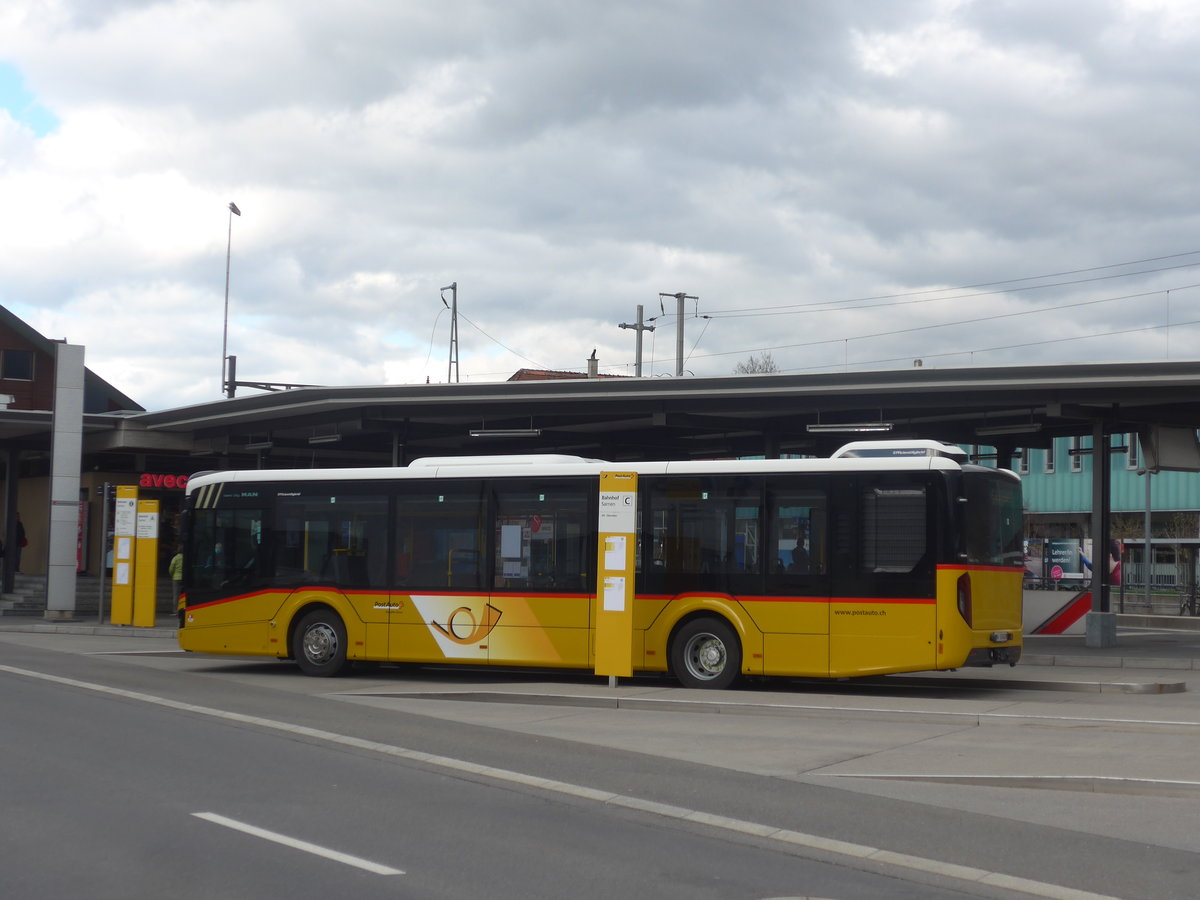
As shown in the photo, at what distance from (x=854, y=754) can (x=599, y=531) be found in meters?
5.62

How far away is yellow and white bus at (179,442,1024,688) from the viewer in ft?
51.0

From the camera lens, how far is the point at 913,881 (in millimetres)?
7000

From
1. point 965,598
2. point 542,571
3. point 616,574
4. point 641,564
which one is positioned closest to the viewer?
point 965,598

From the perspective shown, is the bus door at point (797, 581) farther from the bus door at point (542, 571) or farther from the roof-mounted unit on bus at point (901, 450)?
the bus door at point (542, 571)

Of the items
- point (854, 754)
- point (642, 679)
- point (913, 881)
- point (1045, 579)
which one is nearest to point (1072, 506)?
point (1045, 579)

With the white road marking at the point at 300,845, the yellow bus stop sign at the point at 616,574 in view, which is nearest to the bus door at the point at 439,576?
the yellow bus stop sign at the point at 616,574

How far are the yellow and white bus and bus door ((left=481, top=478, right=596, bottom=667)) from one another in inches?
1.0

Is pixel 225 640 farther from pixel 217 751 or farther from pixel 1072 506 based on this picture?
pixel 1072 506

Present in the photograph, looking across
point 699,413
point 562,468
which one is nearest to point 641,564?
point 562,468

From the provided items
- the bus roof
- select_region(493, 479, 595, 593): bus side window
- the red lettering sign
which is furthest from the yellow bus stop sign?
the red lettering sign

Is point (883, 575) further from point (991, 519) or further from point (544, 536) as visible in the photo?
point (544, 536)

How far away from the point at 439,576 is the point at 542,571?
4.83 ft

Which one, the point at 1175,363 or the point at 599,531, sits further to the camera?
the point at 1175,363

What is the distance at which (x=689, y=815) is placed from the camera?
8.69 meters
